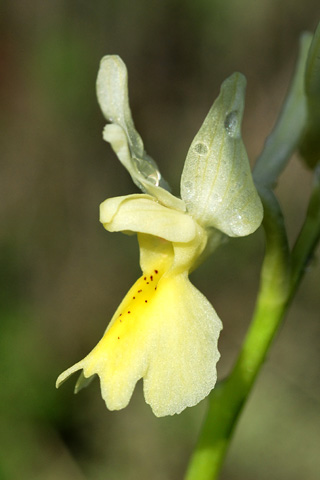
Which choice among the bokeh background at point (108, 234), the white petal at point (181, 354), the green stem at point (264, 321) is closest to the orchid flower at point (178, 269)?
the white petal at point (181, 354)

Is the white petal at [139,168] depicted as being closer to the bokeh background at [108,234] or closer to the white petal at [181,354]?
the white petal at [181,354]

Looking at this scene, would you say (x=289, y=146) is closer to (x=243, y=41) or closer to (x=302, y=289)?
(x=302, y=289)

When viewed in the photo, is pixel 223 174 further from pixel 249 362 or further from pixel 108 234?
pixel 108 234

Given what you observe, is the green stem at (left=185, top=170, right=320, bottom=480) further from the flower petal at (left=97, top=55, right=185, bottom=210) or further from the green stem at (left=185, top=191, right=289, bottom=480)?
the flower petal at (left=97, top=55, right=185, bottom=210)

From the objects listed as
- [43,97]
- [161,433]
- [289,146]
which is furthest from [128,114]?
[43,97]

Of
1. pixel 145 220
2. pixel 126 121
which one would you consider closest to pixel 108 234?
pixel 126 121

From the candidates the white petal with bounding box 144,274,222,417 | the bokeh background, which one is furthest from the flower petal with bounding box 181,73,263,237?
the bokeh background
